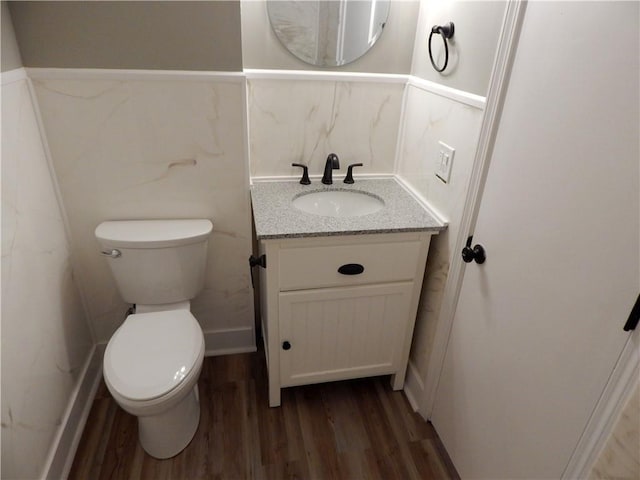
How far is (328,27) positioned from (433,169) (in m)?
0.68

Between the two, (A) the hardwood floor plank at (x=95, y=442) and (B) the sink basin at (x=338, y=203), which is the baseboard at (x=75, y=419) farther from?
(B) the sink basin at (x=338, y=203)

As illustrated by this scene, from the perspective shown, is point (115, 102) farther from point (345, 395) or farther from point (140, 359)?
point (345, 395)

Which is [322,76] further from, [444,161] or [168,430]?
[168,430]

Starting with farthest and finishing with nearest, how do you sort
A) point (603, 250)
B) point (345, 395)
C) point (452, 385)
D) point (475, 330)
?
point (345, 395) → point (452, 385) → point (475, 330) → point (603, 250)

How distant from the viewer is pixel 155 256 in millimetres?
1525

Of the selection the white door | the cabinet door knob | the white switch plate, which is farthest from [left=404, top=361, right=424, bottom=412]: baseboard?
the white switch plate

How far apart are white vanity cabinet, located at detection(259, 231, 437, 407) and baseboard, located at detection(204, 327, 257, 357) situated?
0.37 metres

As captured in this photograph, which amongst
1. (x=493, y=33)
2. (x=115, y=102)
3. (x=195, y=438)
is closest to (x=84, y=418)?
(x=195, y=438)

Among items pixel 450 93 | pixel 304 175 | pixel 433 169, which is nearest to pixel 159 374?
pixel 304 175

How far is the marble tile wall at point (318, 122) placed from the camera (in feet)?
5.40

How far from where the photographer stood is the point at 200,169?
157cm

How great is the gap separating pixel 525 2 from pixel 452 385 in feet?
3.96

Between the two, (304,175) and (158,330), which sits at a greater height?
(304,175)

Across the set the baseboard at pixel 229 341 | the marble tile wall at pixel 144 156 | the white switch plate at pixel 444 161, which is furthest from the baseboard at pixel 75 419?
the white switch plate at pixel 444 161
